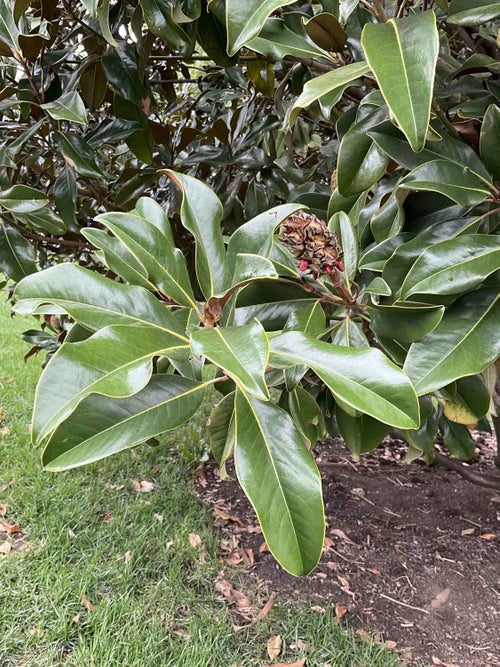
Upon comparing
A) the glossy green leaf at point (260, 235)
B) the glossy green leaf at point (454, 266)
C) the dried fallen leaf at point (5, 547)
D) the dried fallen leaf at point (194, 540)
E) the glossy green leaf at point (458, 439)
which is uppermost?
the glossy green leaf at point (260, 235)

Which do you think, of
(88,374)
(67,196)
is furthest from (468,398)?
(67,196)

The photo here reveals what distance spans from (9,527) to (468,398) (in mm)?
2172

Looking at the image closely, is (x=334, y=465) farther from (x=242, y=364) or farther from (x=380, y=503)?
(x=242, y=364)

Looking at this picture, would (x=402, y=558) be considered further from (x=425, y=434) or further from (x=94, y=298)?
(x=94, y=298)

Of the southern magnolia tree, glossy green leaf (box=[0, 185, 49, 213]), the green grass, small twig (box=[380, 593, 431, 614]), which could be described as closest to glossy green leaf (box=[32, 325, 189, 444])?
the southern magnolia tree

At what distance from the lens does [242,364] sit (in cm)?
49

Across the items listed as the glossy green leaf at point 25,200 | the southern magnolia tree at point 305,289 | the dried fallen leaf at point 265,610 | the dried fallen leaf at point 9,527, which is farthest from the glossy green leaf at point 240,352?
the dried fallen leaf at point 9,527

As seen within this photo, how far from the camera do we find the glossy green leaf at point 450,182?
0.70 metres

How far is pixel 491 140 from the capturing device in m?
0.73

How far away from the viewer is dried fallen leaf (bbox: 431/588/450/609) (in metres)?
2.08

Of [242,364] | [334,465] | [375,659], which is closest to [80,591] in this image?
[375,659]

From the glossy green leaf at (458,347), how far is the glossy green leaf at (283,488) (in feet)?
0.51

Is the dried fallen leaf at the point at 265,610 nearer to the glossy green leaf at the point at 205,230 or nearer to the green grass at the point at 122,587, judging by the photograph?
the green grass at the point at 122,587

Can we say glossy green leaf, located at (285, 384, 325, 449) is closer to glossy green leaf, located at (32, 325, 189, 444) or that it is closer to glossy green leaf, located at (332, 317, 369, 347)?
glossy green leaf, located at (332, 317, 369, 347)
